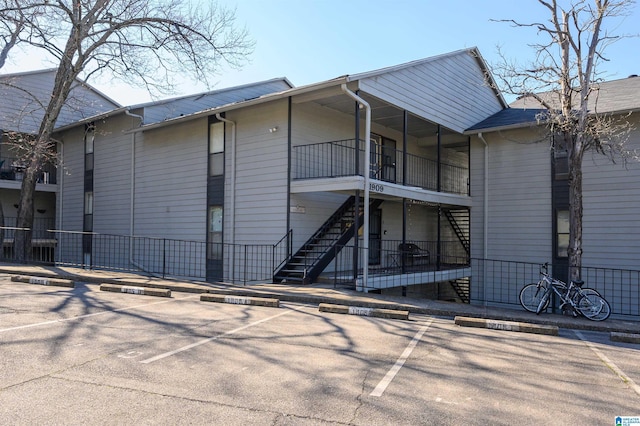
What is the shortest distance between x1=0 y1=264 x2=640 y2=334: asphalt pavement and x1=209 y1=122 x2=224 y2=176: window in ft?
14.1

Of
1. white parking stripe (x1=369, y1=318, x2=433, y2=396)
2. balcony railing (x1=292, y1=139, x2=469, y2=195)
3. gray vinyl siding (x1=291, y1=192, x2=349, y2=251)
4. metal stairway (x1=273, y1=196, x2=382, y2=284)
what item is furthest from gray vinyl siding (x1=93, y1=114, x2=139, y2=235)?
white parking stripe (x1=369, y1=318, x2=433, y2=396)

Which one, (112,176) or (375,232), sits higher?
(112,176)

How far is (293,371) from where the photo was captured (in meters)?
5.22

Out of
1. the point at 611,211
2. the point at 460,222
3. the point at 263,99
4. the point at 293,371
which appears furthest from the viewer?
the point at 460,222

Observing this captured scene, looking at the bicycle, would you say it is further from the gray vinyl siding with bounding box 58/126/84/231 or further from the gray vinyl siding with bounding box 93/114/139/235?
the gray vinyl siding with bounding box 58/126/84/231

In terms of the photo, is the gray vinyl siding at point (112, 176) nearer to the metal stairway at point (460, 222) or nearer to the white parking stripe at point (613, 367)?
the metal stairway at point (460, 222)

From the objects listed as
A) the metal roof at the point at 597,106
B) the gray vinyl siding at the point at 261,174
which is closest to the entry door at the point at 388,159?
the metal roof at the point at 597,106

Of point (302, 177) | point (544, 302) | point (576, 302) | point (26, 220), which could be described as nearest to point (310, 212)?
point (302, 177)

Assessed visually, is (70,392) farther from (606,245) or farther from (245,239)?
(606,245)

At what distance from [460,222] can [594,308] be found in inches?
366

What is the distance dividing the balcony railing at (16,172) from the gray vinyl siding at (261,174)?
1147cm

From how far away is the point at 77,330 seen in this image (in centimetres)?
676

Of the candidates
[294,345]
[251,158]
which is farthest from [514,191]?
[294,345]

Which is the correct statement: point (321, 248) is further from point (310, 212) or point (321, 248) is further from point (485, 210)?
point (485, 210)
